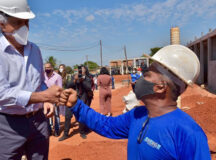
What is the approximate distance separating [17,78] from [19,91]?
6.3 inches

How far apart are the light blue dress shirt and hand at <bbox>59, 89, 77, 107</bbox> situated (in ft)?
0.93

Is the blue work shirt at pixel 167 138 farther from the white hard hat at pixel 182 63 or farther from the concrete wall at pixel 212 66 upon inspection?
the concrete wall at pixel 212 66

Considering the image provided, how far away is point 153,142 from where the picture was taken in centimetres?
138

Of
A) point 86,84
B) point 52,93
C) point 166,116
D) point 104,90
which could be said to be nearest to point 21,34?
point 52,93

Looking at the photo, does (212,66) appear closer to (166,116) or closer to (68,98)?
(166,116)

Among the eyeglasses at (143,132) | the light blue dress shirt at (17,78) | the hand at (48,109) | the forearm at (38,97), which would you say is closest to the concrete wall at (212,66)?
the eyeglasses at (143,132)

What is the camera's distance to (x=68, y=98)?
1.70 meters

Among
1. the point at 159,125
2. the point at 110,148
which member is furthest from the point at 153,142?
the point at 110,148

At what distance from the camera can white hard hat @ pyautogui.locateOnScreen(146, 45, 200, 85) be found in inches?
56.0

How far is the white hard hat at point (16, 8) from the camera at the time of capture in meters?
1.58

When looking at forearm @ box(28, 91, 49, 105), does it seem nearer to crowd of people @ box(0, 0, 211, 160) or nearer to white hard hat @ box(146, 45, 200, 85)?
crowd of people @ box(0, 0, 211, 160)

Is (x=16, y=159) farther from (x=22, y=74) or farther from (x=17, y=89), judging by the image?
(x=22, y=74)

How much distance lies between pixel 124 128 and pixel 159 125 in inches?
19.7

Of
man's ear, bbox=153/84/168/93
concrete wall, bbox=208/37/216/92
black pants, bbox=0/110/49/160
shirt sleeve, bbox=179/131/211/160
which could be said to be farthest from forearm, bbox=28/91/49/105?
concrete wall, bbox=208/37/216/92
